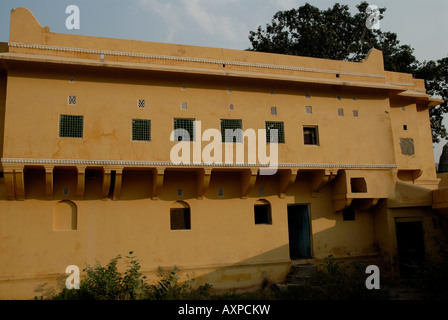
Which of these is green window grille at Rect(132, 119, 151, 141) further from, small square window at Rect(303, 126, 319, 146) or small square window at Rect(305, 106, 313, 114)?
small square window at Rect(305, 106, 313, 114)

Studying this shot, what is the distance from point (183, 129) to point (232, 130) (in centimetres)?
165

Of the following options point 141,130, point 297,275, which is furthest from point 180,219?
point 297,275

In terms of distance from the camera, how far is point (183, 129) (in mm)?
13078

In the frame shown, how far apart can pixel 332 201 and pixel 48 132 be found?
9750mm

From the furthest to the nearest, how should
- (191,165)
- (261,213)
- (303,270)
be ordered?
(261,213)
(303,270)
(191,165)

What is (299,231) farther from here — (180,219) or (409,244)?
(180,219)

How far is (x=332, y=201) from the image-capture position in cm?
1467

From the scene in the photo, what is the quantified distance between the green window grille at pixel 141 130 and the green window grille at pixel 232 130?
241 centimetres

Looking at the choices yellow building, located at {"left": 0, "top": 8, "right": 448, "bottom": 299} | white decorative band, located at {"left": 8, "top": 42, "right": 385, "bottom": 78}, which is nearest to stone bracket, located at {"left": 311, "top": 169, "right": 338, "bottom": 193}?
yellow building, located at {"left": 0, "top": 8, "right": 448, "bottom": 299}

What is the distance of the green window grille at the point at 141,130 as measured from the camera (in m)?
12.6

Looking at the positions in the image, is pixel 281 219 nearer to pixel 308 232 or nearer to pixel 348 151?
pixel 308 232

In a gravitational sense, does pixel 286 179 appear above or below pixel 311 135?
below

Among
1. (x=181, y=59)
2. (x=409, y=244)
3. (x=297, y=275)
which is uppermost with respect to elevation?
(x=181, y=59)

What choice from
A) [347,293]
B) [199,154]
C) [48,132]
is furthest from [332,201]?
[48,132]
